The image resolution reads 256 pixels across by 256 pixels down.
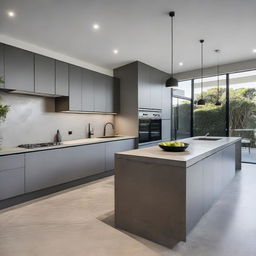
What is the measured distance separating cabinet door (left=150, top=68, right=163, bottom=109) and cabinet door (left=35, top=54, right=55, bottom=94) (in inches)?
108

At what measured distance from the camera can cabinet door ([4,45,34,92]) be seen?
118 inches

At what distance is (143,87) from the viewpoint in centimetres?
511

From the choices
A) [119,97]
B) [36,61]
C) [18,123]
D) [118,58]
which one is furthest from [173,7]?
[18,123]

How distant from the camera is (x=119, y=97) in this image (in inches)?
207

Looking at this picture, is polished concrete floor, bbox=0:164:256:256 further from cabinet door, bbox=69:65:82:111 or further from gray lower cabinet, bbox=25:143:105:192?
cabinet door, bbox=69:65:82:111

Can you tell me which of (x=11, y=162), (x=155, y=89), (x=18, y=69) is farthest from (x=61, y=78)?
(x=155, y=89)

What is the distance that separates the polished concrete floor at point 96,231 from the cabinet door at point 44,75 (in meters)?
1.86

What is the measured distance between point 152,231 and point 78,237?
789 mm

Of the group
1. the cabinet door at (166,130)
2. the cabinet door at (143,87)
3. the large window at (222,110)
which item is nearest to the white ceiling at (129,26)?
the cabinet door at (143,87)

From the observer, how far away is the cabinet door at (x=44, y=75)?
3363 millimetres

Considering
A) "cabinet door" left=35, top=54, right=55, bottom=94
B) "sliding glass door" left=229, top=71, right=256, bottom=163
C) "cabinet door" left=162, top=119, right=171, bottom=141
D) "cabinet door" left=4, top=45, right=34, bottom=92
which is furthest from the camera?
"cabinet door" left=162, top=119, right=171, bottom=141

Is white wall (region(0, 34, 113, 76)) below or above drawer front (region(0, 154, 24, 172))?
above

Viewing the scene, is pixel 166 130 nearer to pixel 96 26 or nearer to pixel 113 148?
pixel 113 148

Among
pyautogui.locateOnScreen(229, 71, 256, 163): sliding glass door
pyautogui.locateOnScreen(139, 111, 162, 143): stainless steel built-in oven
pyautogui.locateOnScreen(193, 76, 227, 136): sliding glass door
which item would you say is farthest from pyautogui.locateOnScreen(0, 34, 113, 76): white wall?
pyautogui.locateOnScreen(229, 71, 256, 163): sliding glass door
